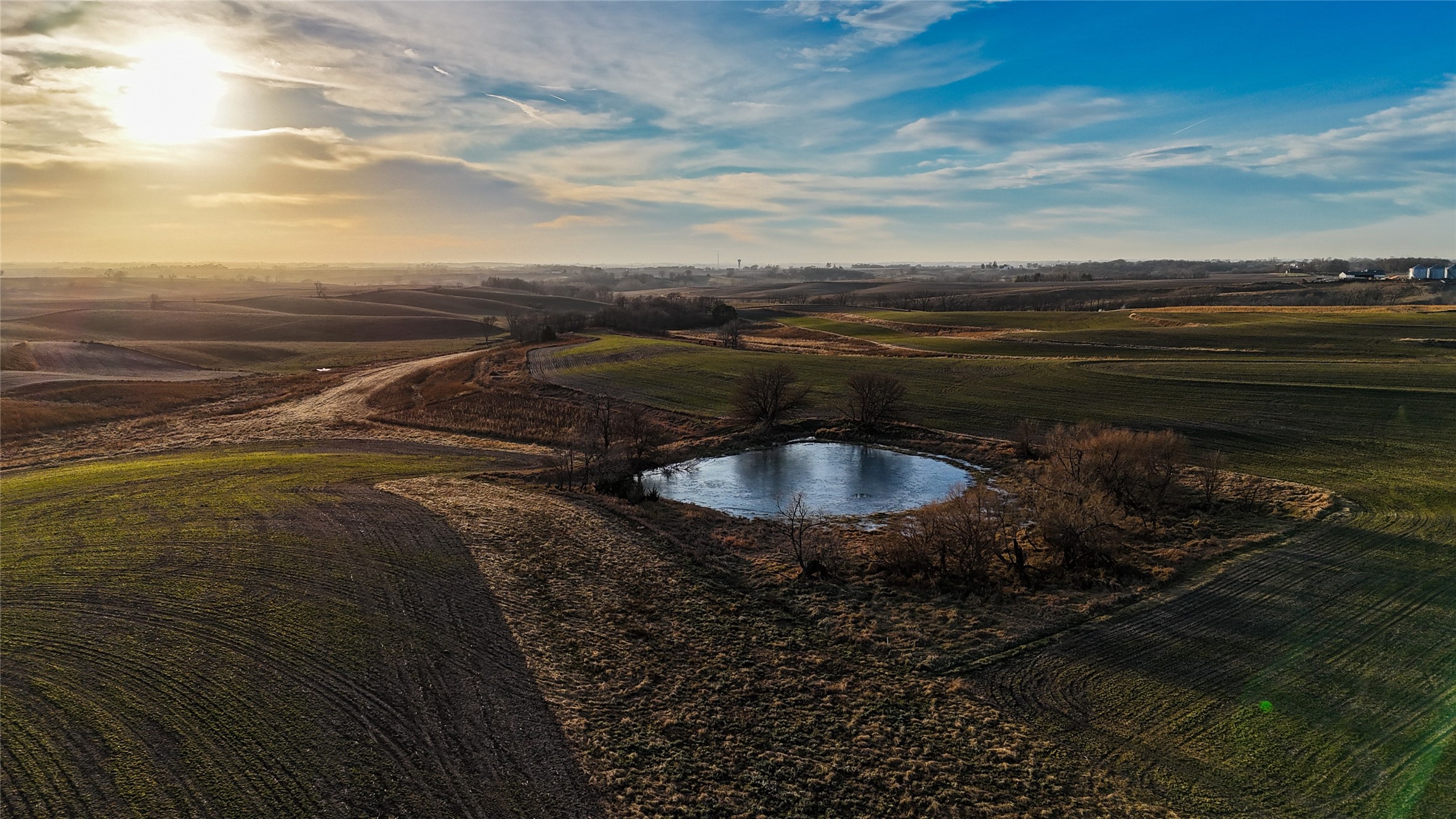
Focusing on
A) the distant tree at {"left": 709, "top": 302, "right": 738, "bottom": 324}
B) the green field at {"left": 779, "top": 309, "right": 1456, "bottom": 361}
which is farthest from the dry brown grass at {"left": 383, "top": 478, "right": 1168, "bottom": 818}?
the distant tree at {"left": 709, "top": 302, "right": 738, "bottom": 324}

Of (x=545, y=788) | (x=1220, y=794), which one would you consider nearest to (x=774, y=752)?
(x=545, y=788)

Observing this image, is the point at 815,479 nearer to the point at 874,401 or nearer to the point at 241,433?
the point at 874,401

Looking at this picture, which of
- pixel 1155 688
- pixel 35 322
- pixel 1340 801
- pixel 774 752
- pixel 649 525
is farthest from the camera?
pixel 35 322

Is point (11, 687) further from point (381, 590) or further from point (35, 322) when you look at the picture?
point (35, 322)

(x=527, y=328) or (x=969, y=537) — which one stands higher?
(x=527, y=328)

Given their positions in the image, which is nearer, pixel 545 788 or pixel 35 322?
pixel 545 788

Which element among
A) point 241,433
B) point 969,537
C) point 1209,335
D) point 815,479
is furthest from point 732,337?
point 969,537

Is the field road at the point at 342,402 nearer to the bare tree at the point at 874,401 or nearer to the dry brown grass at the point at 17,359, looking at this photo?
the dry brown grass at the point at 17,359
